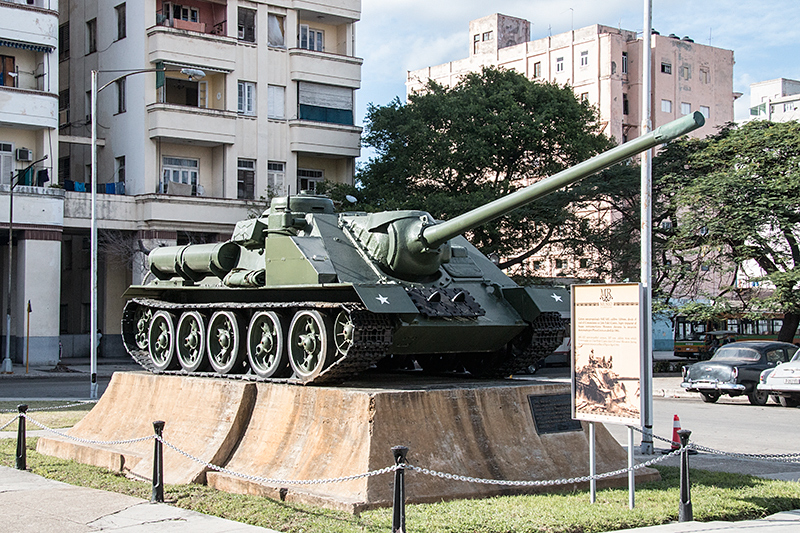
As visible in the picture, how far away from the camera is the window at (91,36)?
38.3 m

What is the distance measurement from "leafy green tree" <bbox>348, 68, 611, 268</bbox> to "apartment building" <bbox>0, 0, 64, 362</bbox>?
1098 cm

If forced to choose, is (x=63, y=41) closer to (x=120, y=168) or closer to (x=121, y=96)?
(x=121, y=96)

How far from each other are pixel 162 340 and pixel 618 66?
47464 mm

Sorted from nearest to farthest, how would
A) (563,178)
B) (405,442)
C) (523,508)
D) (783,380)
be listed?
(523,508) → (405,442) → (563,178) → (783,380)

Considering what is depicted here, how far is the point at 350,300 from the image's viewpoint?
11789 millimetres

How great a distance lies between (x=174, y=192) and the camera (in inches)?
1396

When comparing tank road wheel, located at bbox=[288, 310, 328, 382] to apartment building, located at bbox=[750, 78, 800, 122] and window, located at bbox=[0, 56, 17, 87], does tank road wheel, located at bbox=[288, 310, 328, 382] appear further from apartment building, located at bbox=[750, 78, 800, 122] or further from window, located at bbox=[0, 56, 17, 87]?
apartment building, located at bbox=[750, 78, 800, 122]

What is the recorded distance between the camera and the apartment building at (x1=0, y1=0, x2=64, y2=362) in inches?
1297

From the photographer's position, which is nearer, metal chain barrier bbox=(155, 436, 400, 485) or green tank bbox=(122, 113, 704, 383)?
metal chain barrier bbox=(155, 436, 400, 485)

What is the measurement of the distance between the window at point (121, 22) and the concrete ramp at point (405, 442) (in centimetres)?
2820

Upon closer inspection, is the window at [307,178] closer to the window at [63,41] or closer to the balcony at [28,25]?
the balcony at [28,25]

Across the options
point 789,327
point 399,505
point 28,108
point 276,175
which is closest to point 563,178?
point 399,505

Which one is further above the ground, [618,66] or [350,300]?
[618,66]

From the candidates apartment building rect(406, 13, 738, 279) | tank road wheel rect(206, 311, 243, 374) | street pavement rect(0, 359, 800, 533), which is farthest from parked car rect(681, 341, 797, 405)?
apartment building rect(406, 13, 738, 279)
